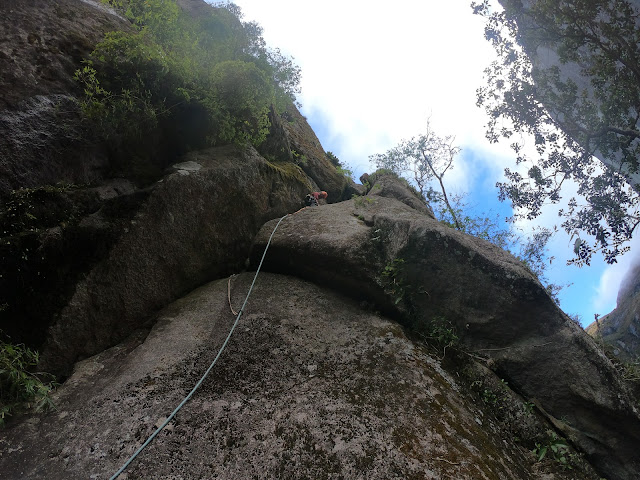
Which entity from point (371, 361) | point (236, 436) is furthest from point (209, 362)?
point (371, 361)

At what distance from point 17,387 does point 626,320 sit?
44868mm

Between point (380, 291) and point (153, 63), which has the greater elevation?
point (153, 63)

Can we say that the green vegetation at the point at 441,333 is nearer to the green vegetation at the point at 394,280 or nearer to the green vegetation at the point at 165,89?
the green vegetation at the point at 394,280

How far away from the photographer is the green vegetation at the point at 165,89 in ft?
17.3

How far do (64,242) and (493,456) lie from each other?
226 inches

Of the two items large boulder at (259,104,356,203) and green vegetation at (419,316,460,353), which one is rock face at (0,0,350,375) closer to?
large boulder at (259,104,356,203)

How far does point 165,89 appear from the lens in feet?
19.0

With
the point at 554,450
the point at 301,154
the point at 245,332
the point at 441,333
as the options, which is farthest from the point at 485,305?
the point at 301,154

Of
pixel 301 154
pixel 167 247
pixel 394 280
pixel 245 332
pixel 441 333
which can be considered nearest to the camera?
pixel 245 332

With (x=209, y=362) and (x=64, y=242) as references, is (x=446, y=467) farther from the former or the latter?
(x=64, y=242)

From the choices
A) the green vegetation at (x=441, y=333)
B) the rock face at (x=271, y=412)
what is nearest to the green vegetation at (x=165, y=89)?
the rock face at (x=271, y=412)

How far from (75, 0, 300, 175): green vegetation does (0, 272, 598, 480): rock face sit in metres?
3.03

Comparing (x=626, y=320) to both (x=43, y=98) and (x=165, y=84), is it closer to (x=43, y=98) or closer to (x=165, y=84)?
(x=165, y=84)

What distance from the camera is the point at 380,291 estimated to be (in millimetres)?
5629
